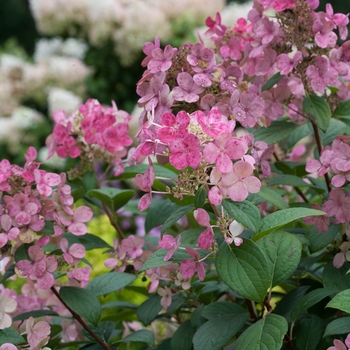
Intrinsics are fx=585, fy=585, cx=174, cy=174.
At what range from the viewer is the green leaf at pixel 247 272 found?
73cm

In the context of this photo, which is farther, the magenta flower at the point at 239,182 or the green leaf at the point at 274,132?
the green leaf at the point at 274,132

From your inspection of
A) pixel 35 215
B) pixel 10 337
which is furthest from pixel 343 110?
pixel 10 337

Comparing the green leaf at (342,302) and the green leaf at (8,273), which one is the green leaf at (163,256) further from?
the green leaf at (8,273)

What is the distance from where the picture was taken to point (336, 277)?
894 mm

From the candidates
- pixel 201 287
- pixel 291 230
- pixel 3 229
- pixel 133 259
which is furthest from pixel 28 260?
pixel 291 230

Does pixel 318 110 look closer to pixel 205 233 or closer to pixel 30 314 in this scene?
pixel 205 233

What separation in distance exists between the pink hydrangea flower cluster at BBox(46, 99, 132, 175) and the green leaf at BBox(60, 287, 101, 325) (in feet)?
0.95

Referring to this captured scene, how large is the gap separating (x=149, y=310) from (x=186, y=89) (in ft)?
1.40

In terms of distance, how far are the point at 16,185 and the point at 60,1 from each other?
3573mm

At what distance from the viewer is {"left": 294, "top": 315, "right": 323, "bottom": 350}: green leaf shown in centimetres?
86

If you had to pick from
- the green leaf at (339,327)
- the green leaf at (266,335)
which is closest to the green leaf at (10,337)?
the green leaf at (266,335)

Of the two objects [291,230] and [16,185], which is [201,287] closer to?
[291,230]

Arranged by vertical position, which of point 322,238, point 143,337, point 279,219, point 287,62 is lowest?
point 143,337

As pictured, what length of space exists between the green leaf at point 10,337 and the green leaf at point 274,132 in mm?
503
